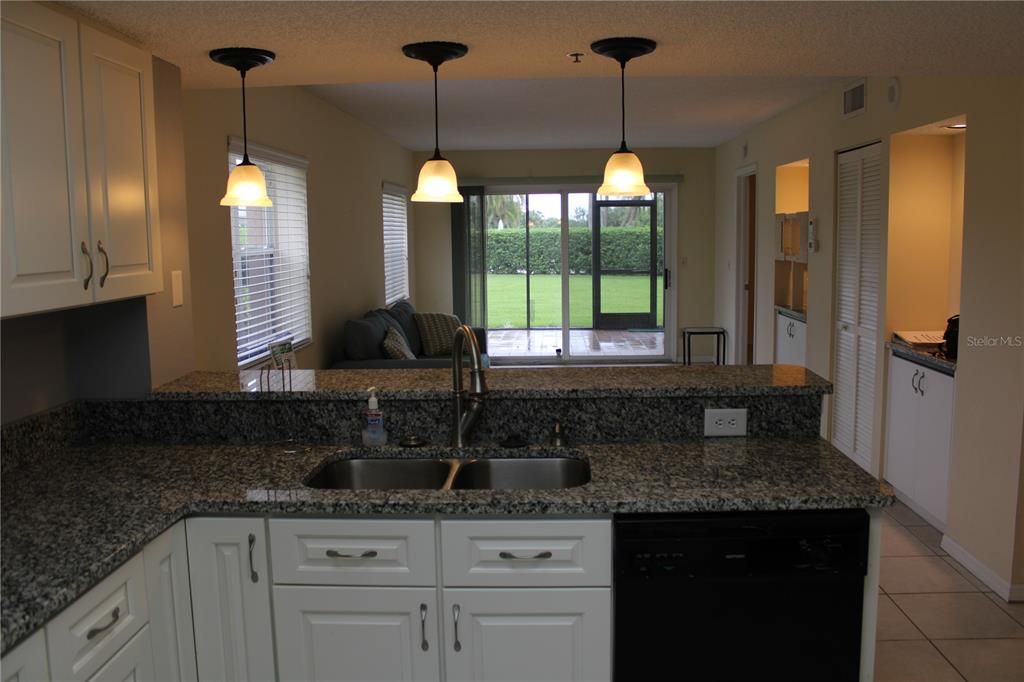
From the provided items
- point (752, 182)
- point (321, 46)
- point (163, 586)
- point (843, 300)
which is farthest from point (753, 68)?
point (752, 182)

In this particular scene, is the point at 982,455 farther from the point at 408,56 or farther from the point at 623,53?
the point at 408,56

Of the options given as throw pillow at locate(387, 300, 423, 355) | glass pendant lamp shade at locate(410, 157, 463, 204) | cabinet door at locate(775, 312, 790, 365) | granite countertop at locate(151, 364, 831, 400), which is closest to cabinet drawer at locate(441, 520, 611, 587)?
granite countertop at locate(151, 364, 831, 400)

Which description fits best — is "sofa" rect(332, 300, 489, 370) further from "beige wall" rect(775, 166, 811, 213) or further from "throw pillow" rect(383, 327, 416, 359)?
"beige wall" rect(775, 166, 811, 213)

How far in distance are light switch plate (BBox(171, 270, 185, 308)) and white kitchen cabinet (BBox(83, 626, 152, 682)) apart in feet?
4.03

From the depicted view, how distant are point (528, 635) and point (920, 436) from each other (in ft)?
10.2

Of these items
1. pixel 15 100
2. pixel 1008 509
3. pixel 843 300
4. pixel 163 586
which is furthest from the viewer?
pixel 843 300

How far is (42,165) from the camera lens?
2.01 m

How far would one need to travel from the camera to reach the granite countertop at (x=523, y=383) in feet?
8.96

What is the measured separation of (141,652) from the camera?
2.02 m

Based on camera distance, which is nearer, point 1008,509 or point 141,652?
point 141,652

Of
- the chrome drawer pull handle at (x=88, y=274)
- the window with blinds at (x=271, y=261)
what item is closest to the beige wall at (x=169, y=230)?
the chrome drawer pull handle at (x=88, y=274)

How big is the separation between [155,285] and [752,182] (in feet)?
22.7

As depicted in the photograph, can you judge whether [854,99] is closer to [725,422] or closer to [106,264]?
[725,422]

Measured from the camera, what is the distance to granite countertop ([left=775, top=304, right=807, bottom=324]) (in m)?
6.38
